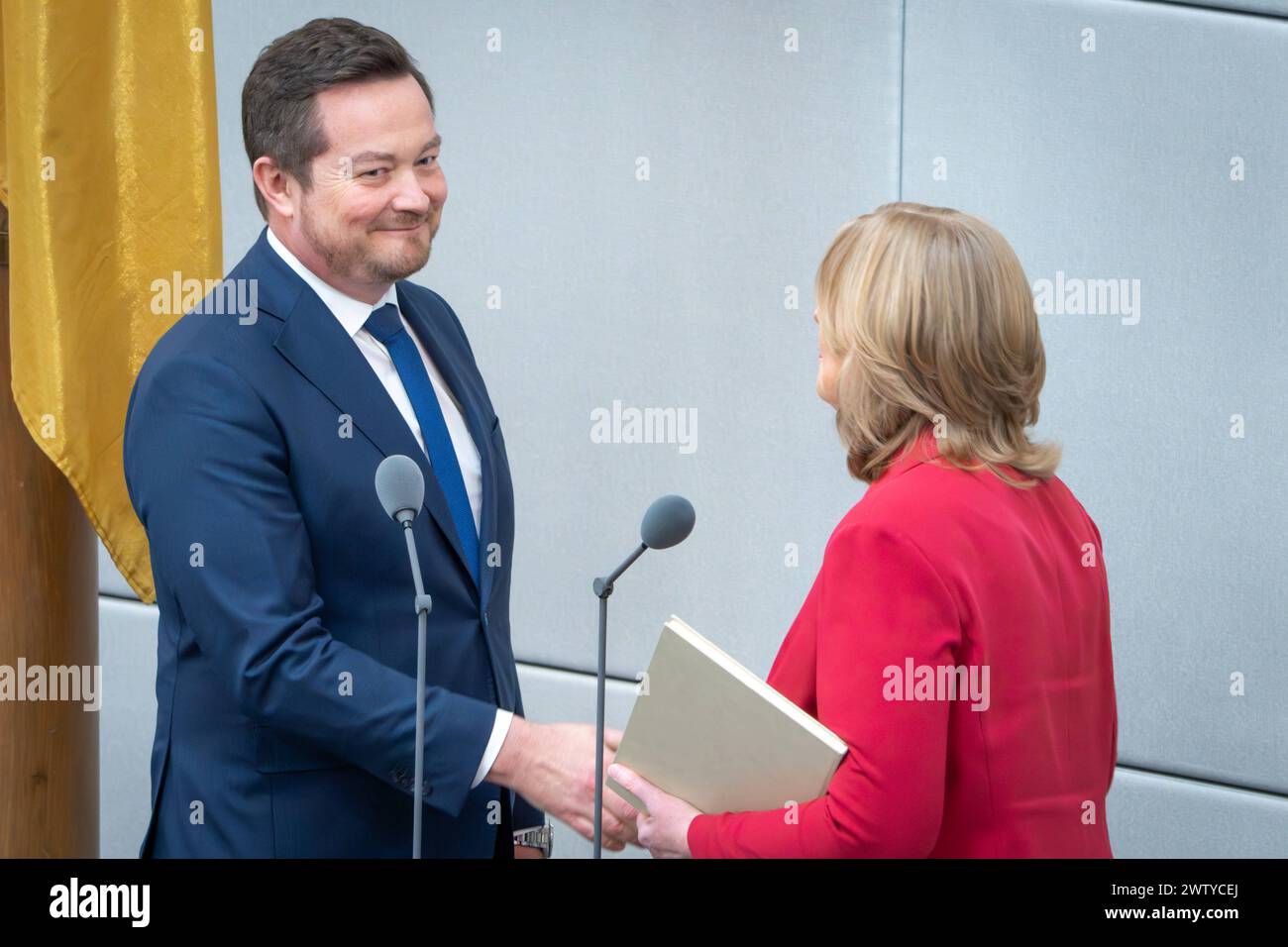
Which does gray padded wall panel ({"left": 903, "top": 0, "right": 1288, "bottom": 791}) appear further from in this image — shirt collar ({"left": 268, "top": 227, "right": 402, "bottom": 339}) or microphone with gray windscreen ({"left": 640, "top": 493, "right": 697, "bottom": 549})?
microphone with gray windscreen ({"left": 640, "top": 493, "right": 697, "bottom": 549})

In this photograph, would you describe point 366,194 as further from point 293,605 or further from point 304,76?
point 293,605

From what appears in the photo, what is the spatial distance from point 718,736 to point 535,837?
670mm

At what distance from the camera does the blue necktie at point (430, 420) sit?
1.94 m

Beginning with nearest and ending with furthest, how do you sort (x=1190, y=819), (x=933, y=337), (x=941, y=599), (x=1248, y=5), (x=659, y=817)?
(x=941, y=599) < (x=933, y=337) < (x=659, y=817) < (x=1248, y=5) < (x=1190, y=819)

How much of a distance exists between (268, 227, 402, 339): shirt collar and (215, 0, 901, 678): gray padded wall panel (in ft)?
4.20

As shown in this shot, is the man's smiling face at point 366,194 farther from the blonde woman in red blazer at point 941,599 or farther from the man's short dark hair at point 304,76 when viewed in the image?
the blonde woman in red blazer at point 941,599

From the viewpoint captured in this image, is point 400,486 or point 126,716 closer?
point 400,486

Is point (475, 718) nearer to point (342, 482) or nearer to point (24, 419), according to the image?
point (342, 482)

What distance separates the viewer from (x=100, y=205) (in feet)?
7.48

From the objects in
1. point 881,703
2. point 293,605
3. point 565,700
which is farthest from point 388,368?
point 565,700

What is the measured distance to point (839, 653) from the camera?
151 centimetres

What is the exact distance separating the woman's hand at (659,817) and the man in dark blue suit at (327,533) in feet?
0.24

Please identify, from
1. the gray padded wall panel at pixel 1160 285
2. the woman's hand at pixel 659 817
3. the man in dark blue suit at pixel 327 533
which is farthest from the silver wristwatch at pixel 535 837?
the gray padded wall panel at pixel 1160 285
